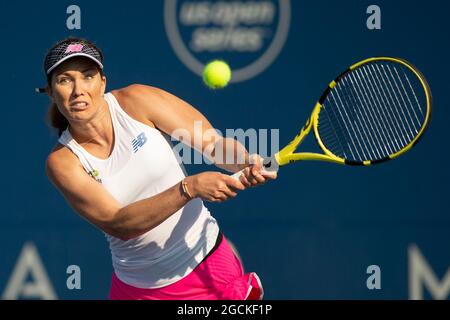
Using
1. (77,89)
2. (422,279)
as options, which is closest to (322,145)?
(77,89)

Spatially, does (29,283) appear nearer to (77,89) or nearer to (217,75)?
(217,75)

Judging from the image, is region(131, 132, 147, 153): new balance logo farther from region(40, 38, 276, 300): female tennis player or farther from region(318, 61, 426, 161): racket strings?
region(318, 61, 426, 161): racket strings

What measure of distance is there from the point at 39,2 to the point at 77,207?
2.12 meters

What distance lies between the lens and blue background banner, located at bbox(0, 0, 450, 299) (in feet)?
17.3

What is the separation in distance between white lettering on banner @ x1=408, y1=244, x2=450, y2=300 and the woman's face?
2.35 meters

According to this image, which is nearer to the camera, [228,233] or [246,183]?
[246,183]

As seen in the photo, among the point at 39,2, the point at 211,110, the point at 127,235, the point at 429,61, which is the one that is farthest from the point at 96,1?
the point at 127,235

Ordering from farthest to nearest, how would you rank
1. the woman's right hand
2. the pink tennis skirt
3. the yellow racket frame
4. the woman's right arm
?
the pink tennis skirt → the yellow racket frame → the woman's right arm → the woman's right hand

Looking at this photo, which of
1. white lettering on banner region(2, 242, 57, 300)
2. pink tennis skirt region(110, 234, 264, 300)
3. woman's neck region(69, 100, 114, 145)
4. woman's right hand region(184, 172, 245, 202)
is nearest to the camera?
woman's right hand region(184, 172, 245, 202)

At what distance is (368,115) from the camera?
4.24 meters

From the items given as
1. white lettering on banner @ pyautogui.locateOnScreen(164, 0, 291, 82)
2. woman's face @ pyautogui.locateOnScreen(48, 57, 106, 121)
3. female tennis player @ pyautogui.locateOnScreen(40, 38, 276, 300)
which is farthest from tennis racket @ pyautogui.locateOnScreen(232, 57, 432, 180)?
white lettering on banner @ pyautogui.locateOnScreen(164, 0, 291, 82)

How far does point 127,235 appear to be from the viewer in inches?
139
